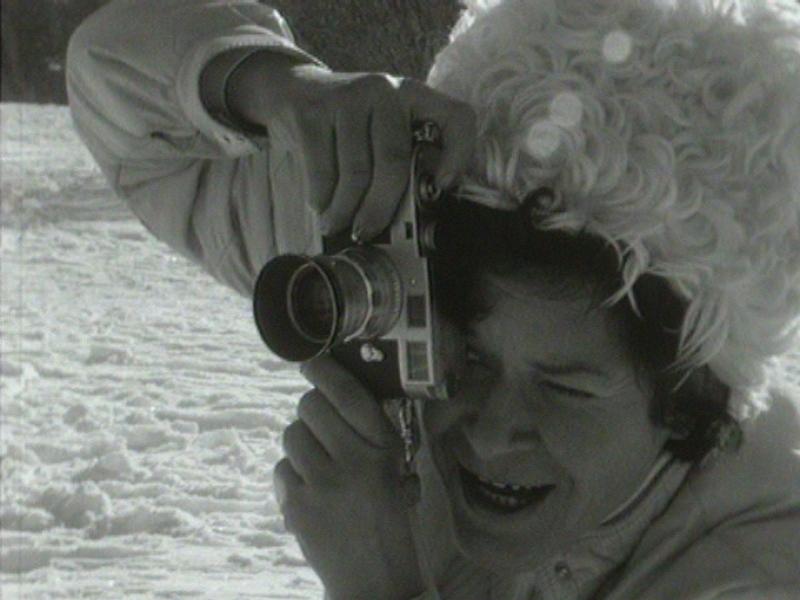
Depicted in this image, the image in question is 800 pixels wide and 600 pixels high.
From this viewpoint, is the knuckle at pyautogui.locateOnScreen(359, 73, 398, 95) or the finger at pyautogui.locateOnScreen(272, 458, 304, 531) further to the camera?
the finger at pyautogui.locateOnScreen(272, 458, 304, 531)

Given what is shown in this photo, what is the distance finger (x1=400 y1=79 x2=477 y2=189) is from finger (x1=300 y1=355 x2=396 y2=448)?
0.25 metres

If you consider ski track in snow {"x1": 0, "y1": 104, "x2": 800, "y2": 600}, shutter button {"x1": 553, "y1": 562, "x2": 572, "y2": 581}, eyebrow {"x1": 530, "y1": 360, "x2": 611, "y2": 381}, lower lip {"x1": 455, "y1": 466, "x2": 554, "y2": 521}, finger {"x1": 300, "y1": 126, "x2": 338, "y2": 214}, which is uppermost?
finger {"x1": 300, "y1": 126, "x2": 338, "y2": 214}

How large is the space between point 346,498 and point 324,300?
0.28 m

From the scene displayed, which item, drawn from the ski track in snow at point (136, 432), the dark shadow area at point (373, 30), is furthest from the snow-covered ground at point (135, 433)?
the dark shadow area at point (373, 30)

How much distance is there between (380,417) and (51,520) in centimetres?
219

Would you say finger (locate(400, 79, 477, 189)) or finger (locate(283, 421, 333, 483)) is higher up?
finger (locate(400, 79, 477, 189))

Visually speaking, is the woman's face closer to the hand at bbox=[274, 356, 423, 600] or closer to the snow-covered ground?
the hand at bbox=[274, 356, 423, 600]

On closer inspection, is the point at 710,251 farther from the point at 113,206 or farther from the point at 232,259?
the point at 113,206

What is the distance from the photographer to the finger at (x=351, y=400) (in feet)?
5.25

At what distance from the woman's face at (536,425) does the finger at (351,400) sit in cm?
8

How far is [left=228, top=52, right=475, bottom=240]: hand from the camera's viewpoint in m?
1.42

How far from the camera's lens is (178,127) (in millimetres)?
1821

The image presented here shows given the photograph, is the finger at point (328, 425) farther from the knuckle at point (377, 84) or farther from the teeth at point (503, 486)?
the knuckle at point (377, 84)

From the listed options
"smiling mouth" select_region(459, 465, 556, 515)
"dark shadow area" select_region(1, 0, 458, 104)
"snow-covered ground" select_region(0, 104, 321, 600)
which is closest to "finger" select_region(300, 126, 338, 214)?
"smiling mouth" select_region(459, 465, 556, 515)
